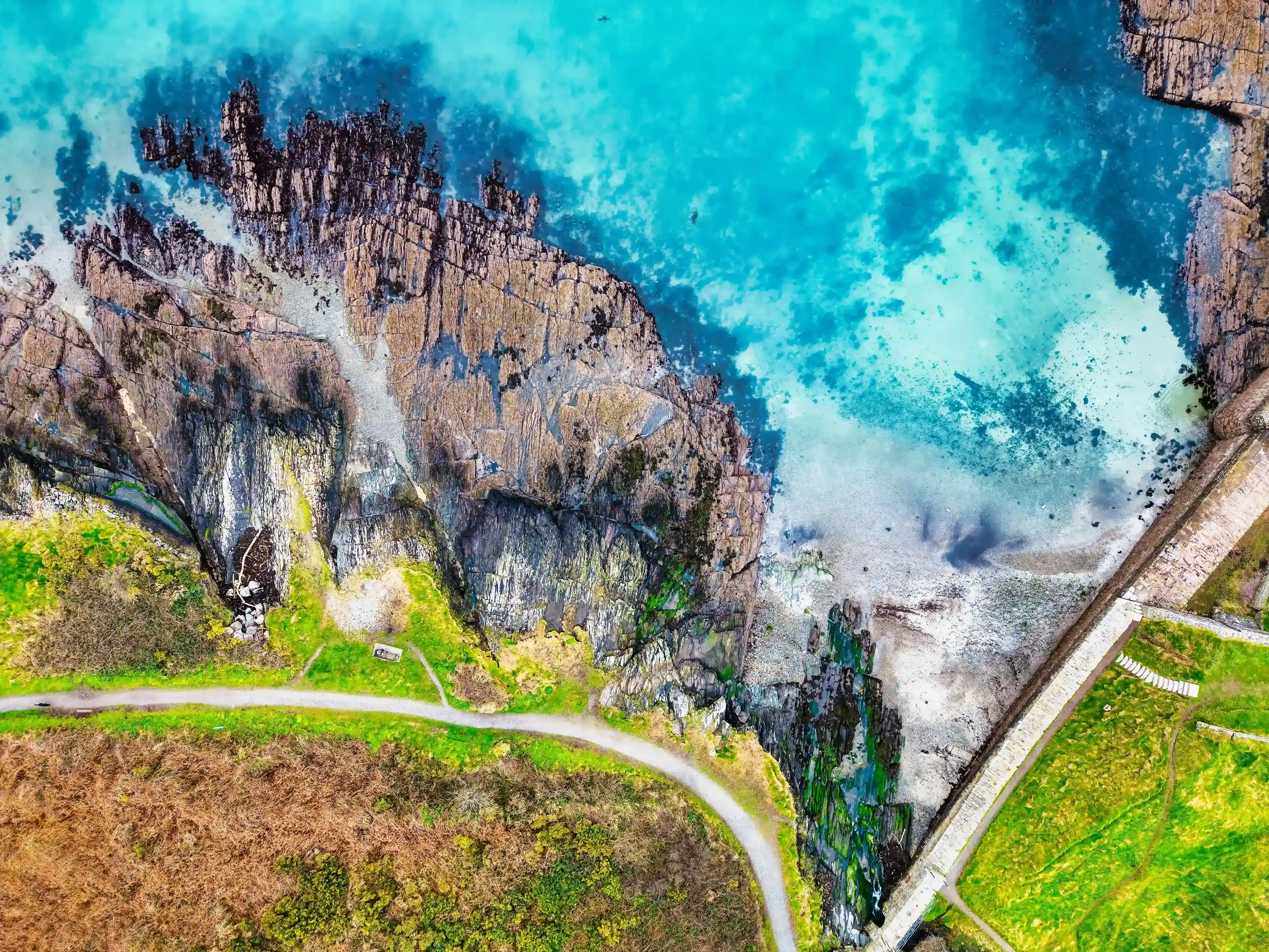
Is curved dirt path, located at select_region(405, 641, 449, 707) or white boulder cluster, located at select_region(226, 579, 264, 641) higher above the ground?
white boulder cluster, located at select_region(226, 579, 264, 641)

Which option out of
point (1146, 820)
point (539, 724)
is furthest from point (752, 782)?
point (1146, 820)

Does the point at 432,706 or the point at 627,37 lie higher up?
the point at 627,37

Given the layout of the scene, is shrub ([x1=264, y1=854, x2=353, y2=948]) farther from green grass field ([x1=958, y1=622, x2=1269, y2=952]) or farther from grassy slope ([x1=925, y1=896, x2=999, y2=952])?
green grass field ([x1=958, y1=622, x2=1269, y2=952])

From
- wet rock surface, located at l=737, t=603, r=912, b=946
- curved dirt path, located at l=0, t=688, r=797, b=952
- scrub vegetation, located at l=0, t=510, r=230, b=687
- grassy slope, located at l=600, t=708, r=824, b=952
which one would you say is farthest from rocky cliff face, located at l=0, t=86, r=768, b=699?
wet rock surface, located at l=737, t=603, r=912, b=946

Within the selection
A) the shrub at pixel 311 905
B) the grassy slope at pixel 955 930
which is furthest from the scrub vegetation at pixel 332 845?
the grassy slope at pixel 955 930

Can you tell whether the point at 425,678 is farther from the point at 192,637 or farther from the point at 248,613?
the point at 192,637

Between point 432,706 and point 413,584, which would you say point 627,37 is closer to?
point 413,584

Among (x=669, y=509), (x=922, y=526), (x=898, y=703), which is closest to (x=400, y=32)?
(x=669, y=509)
